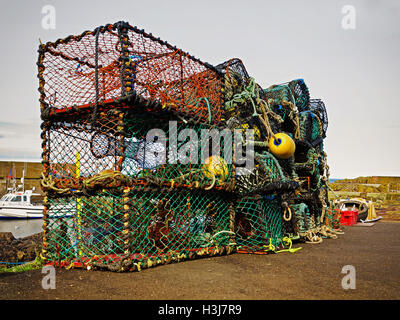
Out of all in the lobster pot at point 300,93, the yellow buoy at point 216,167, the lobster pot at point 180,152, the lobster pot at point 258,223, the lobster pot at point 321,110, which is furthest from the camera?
the lobster pot at point 321,110

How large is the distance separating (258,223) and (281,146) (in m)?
1.68

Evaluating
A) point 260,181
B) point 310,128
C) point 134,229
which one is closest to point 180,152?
point 260,181

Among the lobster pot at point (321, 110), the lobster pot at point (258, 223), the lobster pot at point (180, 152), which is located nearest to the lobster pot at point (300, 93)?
the lobster pot at point (321, 110)

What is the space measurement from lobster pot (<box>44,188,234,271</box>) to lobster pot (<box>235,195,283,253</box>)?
301mm

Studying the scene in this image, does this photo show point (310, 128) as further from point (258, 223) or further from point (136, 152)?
point (136, 152)

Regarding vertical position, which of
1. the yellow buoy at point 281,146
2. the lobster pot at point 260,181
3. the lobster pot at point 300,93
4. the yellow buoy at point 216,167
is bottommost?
the lobster pot at point 260,181

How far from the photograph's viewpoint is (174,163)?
18.5 feet

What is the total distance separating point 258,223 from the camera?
231 inches

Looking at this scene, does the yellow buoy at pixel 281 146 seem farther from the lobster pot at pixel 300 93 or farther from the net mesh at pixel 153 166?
the lobster pot at pixel 300 93

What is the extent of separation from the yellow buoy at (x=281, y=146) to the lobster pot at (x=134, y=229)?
1.57 metres

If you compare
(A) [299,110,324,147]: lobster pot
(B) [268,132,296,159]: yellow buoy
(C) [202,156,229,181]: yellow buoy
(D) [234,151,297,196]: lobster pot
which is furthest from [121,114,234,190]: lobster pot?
(A) [299,110,324,147]: lobster pot

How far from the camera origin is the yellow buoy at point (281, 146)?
6723mm
